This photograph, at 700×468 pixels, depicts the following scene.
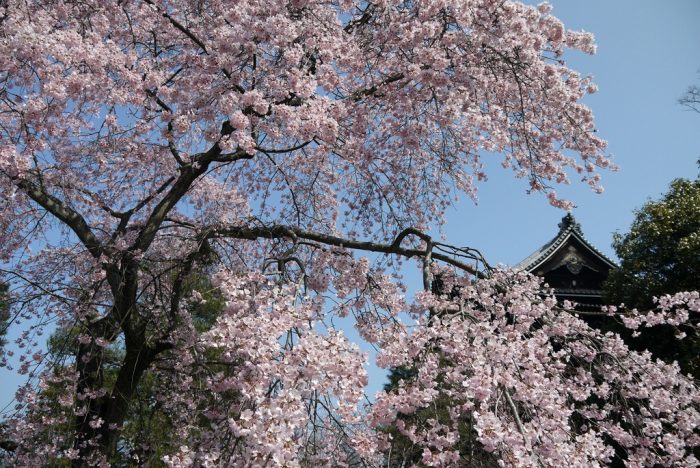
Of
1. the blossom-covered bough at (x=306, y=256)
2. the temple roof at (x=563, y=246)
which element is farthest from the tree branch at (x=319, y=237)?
the temple roof at (x=563, y=246)

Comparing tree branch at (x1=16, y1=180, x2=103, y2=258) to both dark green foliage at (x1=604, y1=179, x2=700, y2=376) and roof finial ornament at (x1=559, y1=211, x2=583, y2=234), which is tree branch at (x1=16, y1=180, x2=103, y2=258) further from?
roof finial ornament at (x1=559, y1=211, x2=583, y2=234)

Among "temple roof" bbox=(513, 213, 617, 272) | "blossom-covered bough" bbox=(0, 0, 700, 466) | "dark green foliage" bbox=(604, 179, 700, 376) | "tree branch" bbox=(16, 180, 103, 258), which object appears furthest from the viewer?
"temple roof" bbox=(513, 213, 617, 272)

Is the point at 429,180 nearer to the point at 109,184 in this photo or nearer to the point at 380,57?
the point at 380,57

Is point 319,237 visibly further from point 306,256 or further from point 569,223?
point 569,223

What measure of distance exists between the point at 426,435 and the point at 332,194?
5.74 metres

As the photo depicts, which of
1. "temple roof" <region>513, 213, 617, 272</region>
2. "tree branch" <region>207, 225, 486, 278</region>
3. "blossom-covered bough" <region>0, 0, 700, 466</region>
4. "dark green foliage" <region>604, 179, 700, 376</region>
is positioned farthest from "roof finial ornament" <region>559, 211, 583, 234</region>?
"tree branch" <region>207, 225, 486, 278</region>

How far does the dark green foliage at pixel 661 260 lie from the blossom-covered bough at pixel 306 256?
3.87 m

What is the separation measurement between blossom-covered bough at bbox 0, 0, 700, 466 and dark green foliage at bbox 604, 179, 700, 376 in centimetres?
387

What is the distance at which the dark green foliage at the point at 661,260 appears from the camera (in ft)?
29.9

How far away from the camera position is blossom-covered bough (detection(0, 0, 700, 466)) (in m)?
3.43

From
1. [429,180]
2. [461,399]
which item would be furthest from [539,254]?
[461,399]

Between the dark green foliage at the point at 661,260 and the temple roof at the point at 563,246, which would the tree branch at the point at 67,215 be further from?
the temple roof at the point at 563,246

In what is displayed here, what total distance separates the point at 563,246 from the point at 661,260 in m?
3.34

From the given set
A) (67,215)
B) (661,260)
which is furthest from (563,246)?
(67,215)
